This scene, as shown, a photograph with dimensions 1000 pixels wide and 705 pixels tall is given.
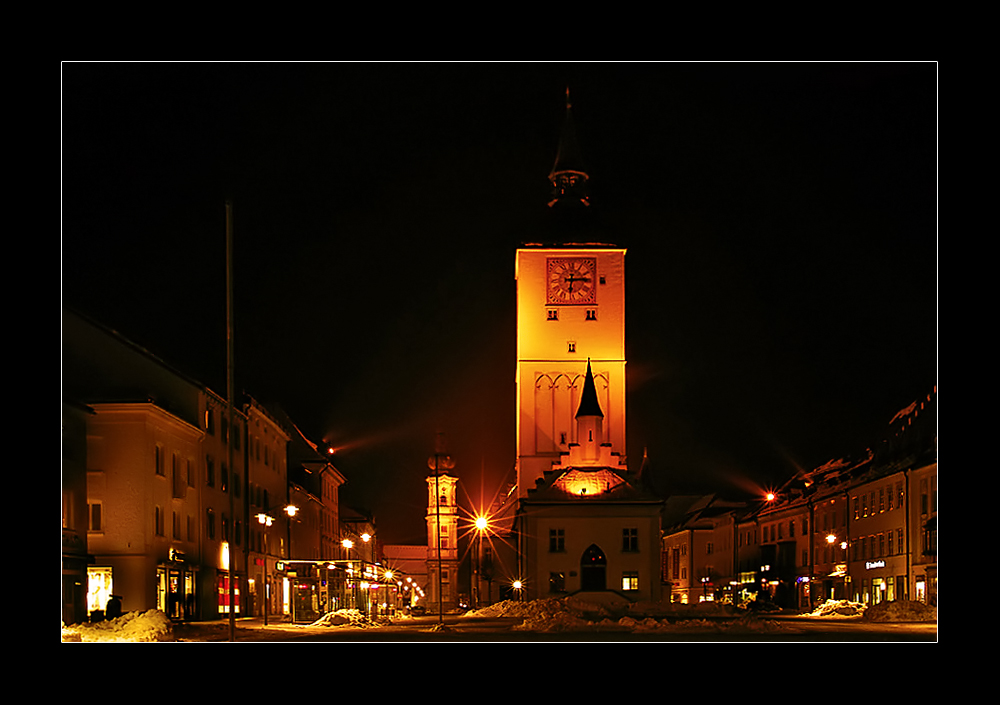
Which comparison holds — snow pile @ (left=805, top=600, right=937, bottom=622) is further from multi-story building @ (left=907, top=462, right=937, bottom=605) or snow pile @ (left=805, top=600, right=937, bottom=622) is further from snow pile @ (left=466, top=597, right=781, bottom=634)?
multi-story building @ (left=907, top=462, right=937, bottom=605)

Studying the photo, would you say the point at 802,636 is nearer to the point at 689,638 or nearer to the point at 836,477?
the point at 689,638

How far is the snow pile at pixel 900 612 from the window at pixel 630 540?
77.4 ft

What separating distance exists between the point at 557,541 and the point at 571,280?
2693 cm

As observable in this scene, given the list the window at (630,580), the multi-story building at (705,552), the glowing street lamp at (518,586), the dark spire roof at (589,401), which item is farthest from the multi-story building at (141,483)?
the multi-story building at (705,552)

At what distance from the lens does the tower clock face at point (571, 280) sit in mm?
88375

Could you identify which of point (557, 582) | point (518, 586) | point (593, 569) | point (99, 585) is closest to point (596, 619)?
point (99, 585)

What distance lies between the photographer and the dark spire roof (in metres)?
81.7

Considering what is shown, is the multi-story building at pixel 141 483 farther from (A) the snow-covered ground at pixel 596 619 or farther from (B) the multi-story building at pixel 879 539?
(B) the multi-story building at pixel 879 539

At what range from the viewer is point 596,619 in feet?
147

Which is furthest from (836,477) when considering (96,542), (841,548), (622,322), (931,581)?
(96,542)

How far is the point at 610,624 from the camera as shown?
41719 millimetres

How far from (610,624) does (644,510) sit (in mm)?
25600

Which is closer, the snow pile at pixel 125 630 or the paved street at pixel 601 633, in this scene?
the snow pile at pixel 125 630

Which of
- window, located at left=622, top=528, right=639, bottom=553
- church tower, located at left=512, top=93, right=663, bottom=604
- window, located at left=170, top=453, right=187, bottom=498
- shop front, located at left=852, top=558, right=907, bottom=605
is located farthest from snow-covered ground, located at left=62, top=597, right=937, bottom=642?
church tower, located at left=512, top=93, right=663, bottom=604
